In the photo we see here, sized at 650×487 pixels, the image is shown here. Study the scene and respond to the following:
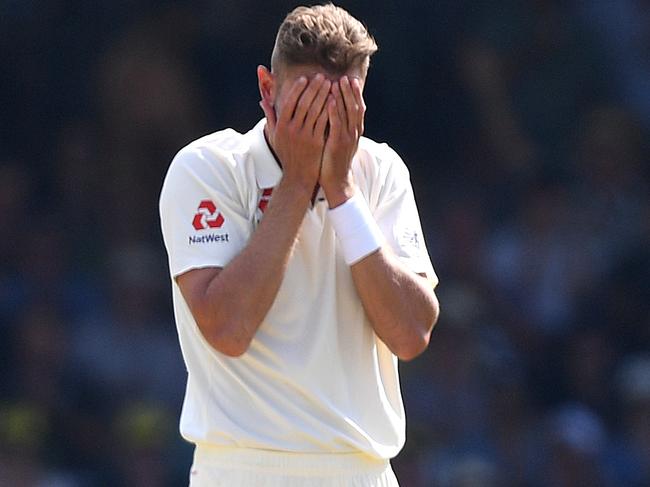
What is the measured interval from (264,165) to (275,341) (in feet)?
1.20

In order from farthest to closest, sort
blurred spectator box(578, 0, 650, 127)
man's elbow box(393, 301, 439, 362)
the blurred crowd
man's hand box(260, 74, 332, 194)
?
blurred spectator box(578, 0, 650, 127) → the blurred crowd → man's elbow box(393, 301, 439, 362) → man's hand box(260, 74, 332, 194)

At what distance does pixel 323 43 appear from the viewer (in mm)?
3025

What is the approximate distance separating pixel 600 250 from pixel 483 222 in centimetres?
54

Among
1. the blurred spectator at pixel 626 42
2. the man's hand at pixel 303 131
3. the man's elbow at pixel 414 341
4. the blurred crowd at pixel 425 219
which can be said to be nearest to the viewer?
the man's hand at pixel 303 131

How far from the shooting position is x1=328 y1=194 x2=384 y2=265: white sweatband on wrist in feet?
10.0

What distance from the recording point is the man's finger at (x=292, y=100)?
300 cm

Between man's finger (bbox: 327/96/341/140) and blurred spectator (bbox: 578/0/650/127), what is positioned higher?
man's finger (bbox: 327/96/341/140)

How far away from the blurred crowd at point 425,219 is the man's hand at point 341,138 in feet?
10.2

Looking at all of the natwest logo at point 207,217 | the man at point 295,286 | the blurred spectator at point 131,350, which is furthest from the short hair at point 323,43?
the blurred spectator at point 131,350

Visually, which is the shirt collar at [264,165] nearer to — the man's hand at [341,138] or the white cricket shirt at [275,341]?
the white cricket shirt at [275,341]

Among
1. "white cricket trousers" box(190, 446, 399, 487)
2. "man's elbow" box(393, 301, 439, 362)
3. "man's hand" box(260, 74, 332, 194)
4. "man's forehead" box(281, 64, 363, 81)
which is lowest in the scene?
"white cricket trousers" box(190, 446, 399, 487)

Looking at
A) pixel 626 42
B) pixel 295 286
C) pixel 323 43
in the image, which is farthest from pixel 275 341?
pixel 626 42

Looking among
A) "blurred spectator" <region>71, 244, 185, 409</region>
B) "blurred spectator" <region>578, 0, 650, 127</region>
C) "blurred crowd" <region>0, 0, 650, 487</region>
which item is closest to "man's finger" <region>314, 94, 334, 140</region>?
"blurred crowd" <region>0, 0, 650, 487</region>

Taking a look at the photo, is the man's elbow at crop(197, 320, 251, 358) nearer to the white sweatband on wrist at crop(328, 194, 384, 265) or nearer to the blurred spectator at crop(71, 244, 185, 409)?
the white sweatband on wrist at crop(328, 194, 384, 265)
